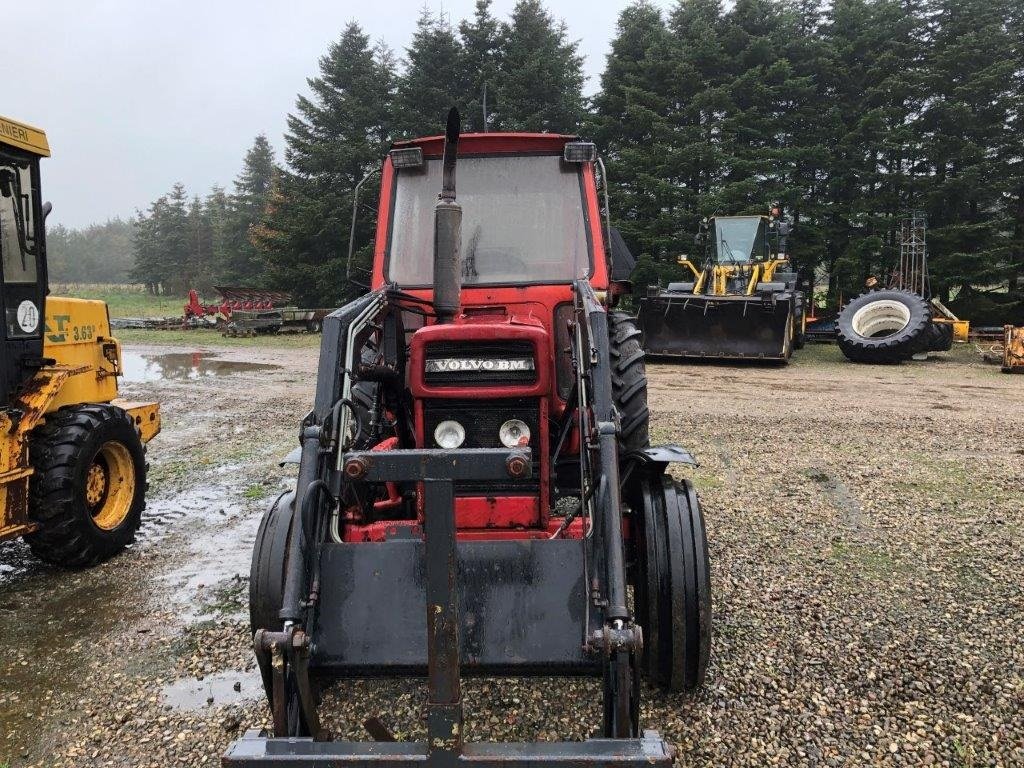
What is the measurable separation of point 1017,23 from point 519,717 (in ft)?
87.1

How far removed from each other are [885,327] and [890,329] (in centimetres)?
11

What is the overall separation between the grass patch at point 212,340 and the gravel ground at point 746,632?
44.4 feet

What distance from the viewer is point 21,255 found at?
14.2ft

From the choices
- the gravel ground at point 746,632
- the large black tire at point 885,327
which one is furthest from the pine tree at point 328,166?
the gravel ground at point 746,632

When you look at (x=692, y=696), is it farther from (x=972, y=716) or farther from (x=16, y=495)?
(x=16, y=495)

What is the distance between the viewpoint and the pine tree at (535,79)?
24938 millimetres

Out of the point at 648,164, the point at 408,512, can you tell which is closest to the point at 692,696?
the point at 408,512

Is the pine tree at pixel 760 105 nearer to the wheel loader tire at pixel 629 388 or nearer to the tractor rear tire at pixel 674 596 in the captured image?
the wheel loader tire at pixel 629 388

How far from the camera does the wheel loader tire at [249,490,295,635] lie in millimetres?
2851

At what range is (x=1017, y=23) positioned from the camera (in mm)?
21172

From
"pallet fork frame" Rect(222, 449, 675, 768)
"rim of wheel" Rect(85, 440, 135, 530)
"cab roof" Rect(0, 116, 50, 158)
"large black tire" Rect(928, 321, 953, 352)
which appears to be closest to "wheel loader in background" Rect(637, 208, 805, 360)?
"large black tire" Rect(928, 321, 953, 352)

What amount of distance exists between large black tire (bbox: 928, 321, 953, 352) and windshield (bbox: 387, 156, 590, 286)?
42.9 ft

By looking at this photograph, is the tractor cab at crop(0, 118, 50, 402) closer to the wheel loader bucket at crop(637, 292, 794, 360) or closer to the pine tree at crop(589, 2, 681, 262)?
the wheel loader bucket at crop(637, 292, 794, 360)

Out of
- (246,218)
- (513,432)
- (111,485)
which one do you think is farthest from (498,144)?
(246,218)
